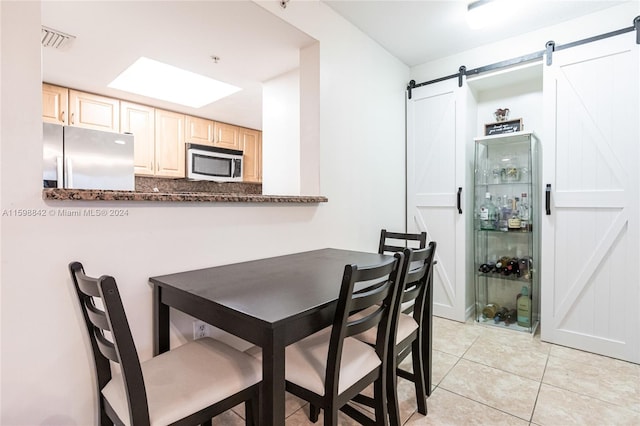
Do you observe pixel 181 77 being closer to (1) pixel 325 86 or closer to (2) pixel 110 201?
(1) pixel 325 86

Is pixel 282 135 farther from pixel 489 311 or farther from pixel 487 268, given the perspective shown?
pixel 489 311

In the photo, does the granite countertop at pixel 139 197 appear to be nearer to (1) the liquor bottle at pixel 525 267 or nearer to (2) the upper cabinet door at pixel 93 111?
(1) the liquor bottle at pixel 525 267

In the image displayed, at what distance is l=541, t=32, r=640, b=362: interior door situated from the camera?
2.19 m

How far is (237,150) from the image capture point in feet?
14.4

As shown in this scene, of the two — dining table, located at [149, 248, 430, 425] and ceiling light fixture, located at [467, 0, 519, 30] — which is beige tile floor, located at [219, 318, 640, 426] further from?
ceiling light fixture, located at [467, 0, 519, 30]

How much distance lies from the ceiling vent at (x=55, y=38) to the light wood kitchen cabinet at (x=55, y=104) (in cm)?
84

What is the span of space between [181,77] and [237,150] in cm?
139

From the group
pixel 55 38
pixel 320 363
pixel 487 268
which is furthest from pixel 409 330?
pixel 55 38

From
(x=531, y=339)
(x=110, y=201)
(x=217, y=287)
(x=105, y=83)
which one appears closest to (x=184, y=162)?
(x=105, y=83)

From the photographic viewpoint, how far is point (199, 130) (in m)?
3.99

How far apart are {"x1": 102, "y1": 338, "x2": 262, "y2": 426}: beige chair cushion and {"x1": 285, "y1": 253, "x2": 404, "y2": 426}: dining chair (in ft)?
0.57

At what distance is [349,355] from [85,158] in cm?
261

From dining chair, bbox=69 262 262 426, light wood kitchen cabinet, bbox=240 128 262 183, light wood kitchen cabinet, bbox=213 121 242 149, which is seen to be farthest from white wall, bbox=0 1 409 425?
light wood kitchen cabinet, bbox=240 128 262 183

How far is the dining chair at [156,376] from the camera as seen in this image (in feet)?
2.81
